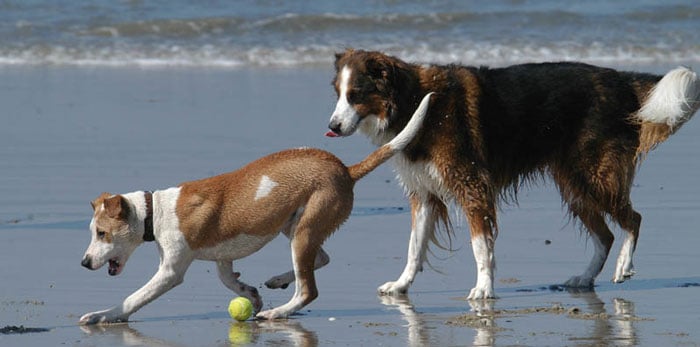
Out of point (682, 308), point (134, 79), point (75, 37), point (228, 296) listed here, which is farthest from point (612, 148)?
point (75, 37)

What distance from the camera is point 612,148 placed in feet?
26.2

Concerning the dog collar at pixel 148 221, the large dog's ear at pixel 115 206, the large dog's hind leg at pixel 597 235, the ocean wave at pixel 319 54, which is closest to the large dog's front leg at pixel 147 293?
the dog collar at pixel 148 221

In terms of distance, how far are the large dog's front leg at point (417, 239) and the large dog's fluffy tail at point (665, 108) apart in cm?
128

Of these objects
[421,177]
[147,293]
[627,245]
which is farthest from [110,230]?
[627,245]

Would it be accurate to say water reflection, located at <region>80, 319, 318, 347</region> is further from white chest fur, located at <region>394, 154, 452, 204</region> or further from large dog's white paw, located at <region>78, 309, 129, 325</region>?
white chest fur, located at <region>394, 154, 452, 204</region>

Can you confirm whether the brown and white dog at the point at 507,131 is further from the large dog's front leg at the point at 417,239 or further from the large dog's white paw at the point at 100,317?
the large dog's white paw at the point at 100,317

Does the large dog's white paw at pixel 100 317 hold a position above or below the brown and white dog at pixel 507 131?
below

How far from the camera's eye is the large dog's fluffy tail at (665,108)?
7.97 metres

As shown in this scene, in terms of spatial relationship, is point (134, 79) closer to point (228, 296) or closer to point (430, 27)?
point (430, 27)

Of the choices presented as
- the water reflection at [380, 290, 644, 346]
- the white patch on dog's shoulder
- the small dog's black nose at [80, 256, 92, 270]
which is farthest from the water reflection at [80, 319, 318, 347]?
the white patch on dog's shoulder

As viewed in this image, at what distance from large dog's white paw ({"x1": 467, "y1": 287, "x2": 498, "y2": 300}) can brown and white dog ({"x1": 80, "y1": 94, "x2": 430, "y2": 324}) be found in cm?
87

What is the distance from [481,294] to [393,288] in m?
0.49

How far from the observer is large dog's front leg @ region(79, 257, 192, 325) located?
667 cm

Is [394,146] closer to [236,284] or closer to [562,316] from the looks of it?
[236,284]
